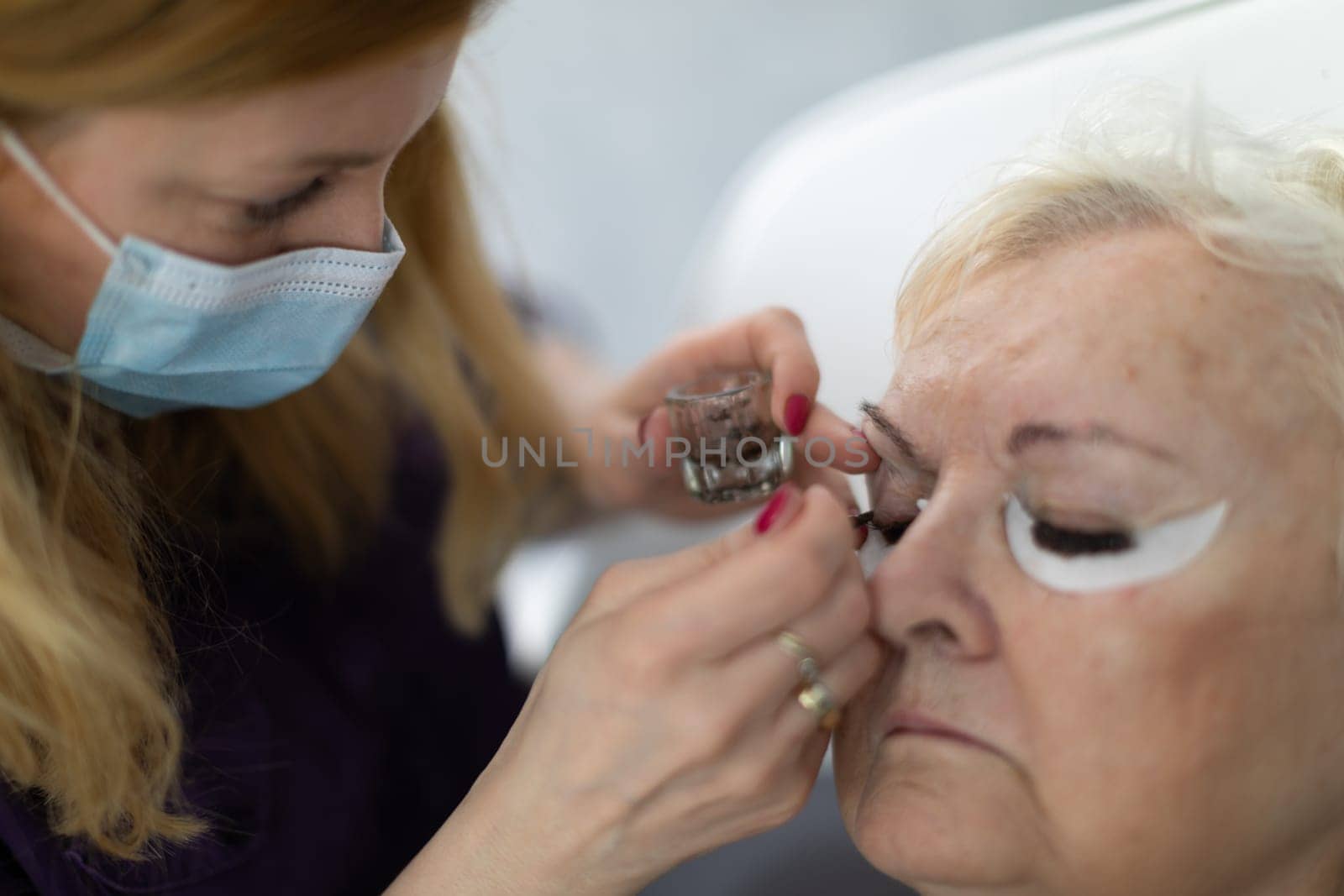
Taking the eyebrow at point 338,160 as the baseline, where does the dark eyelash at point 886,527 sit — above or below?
below

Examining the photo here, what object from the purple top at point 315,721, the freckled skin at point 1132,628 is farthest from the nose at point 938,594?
the purple top at point 315,721

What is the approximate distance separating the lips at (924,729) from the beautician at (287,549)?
42 mm

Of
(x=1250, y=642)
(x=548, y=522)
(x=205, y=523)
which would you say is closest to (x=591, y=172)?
(x=548, y=522)

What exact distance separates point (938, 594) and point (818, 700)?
0.09 meters

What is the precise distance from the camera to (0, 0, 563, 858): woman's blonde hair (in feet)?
1.63

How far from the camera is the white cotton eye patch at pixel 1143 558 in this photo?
0.57 m

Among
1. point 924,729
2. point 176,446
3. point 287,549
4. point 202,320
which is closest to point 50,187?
point 202,320

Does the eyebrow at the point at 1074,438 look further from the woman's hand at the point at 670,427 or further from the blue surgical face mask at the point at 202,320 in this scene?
the blue surgical face mask at the point at 202,320

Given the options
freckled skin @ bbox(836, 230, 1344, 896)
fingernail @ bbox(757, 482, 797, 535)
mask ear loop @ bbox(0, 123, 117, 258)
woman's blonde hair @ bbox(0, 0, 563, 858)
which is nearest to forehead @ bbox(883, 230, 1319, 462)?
freckled skin @ bbox(836, 230, 1344, 896)

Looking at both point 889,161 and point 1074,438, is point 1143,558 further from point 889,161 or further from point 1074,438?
point 889,161

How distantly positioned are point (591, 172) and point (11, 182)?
1.18 metres

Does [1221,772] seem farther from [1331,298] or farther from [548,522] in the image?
[548,522]

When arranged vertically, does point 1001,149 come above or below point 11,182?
below

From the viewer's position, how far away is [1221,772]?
0.57 meters
